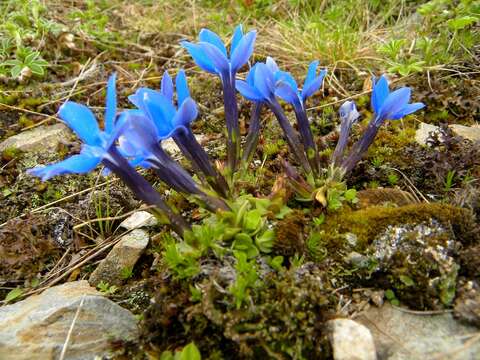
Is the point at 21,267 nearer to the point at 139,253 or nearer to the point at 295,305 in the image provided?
the point at 139,253

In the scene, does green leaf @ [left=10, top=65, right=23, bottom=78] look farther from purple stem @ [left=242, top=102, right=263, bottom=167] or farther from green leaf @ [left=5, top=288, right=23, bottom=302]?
purple stem @ [left=242, top=102, right=263, bottom=167]

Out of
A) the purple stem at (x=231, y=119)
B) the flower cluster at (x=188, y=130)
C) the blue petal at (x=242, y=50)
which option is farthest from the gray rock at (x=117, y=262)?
the blue petal at (x=242, y=50)

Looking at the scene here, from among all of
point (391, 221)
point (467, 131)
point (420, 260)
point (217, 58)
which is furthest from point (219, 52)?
point (467, 131)

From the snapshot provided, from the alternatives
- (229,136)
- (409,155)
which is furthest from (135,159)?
→ (409,155)

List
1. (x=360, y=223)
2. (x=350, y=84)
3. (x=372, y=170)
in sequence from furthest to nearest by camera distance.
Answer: (x=350, y=84)
(x=372, y=170)
(x=360, y=223)

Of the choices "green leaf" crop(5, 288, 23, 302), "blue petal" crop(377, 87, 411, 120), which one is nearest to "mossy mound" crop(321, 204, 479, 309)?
"blue petal" crop(377, 87, 411, 120)

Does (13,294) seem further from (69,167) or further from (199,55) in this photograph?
(199,55)

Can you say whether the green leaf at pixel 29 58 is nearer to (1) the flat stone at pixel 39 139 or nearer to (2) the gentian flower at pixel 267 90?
(1) the flat stone at pixel 39 139
